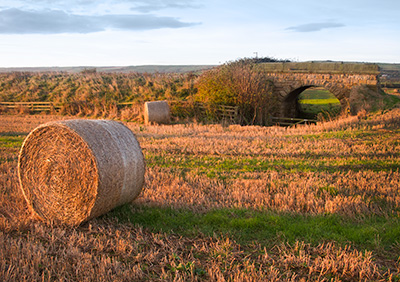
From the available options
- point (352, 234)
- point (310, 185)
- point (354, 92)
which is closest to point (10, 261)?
point (352, 234)

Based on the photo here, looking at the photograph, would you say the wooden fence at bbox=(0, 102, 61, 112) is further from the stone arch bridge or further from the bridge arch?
the bridge arch

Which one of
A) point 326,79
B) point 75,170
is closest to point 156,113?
point 326,79

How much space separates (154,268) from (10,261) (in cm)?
174

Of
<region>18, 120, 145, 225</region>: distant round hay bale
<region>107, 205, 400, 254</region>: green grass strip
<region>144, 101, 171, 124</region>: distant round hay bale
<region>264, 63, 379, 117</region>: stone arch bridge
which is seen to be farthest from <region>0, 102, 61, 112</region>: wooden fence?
<region>107, 205, 400, 254</region>: green grass strip

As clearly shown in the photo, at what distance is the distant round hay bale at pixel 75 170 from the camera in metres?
5.66

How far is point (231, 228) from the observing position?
566 cm

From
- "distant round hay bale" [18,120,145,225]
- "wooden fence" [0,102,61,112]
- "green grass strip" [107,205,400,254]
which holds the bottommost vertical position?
"green grass strip" [107,205,400,254]

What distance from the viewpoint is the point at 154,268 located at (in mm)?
4559

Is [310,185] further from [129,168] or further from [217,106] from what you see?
[217,106]

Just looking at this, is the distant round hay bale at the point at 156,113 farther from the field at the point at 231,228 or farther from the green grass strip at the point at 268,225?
the green grass strip at the point at 268,225

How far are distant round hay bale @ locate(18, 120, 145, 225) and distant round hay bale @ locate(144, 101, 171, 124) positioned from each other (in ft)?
42.6

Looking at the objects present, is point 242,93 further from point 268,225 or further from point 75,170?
point 75,170

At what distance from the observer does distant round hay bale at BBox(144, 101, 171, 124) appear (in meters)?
19.1

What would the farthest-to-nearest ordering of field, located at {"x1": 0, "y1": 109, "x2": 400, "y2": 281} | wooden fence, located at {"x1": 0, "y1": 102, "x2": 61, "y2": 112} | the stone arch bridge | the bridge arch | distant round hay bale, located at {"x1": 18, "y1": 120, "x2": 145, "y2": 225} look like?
wooden fence, located at {"x1": 0, "y1": 102, "x2": 61, "y2": 112}, the bridge arch, the stone arch bridge, distant round hay bale, located at {"x1": 18, "y1": 120, "x2": 145, "y2": 225}, field, located at {"x1": 0, "y1": 109, "x2": 400, "y2": 281}
